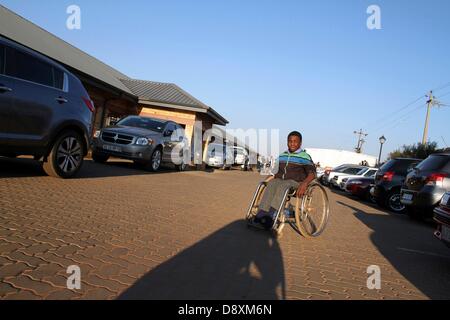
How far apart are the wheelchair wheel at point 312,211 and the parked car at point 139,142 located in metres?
6.81

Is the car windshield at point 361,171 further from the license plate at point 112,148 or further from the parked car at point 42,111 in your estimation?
the parked car at point 42,111

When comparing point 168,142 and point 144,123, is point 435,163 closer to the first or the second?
point 168,142

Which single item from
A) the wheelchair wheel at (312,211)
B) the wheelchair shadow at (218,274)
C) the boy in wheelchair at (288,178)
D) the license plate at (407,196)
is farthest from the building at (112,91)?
the wheelchair shadow at (218,274)

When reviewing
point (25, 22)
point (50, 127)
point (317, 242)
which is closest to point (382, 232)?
point (317, 242)

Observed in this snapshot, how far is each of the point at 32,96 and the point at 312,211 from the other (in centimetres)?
485

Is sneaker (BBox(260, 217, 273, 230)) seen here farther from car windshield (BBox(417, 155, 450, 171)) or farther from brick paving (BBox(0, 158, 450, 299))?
car windshield (BBox(417, 155, 450, 171))

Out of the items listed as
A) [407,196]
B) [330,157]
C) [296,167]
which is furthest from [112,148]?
[330,157]

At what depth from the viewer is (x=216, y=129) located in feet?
95.1

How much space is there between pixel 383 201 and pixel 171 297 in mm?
10813

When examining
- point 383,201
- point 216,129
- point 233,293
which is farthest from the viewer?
point 216,129

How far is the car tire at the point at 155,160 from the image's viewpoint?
12680mm

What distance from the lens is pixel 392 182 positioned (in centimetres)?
1209

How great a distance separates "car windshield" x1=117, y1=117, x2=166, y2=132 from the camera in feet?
43.5
